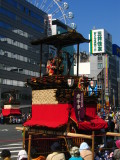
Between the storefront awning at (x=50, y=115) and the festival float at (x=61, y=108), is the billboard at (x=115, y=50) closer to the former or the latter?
the festival float at (x=61, y=108)

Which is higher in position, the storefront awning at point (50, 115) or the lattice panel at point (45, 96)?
the lattice panel at point (45, 96)

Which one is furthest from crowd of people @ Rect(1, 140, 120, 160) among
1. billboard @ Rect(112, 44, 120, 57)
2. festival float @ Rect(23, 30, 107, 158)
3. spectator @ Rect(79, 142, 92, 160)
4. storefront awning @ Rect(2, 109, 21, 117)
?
billboard @ Rect(112, 44, 120, 57)

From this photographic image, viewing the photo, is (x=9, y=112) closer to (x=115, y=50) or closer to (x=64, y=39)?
(x=64, y=39)

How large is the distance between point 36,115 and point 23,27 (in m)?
69.9

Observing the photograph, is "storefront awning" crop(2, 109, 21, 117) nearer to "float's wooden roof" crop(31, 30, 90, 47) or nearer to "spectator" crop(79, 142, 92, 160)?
"float's wooden roof" crop(31, 30, 90, 47)

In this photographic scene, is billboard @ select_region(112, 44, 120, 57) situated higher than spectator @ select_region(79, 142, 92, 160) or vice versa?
billboard @ select_region(112, 44, 120, 57)

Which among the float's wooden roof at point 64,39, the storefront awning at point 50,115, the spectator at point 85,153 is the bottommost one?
the spectator at point 85,153

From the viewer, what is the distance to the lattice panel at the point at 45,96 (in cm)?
1133

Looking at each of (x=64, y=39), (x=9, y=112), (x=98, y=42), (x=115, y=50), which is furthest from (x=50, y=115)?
(x=115, y=50)

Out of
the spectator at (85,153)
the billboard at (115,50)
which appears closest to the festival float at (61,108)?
the spectator at (85,153)

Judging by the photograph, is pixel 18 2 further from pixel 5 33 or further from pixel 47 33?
pixel 47 33

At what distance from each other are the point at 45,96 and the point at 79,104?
1.67 m

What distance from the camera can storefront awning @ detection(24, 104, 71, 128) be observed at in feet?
35.2

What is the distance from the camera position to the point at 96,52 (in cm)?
13200
